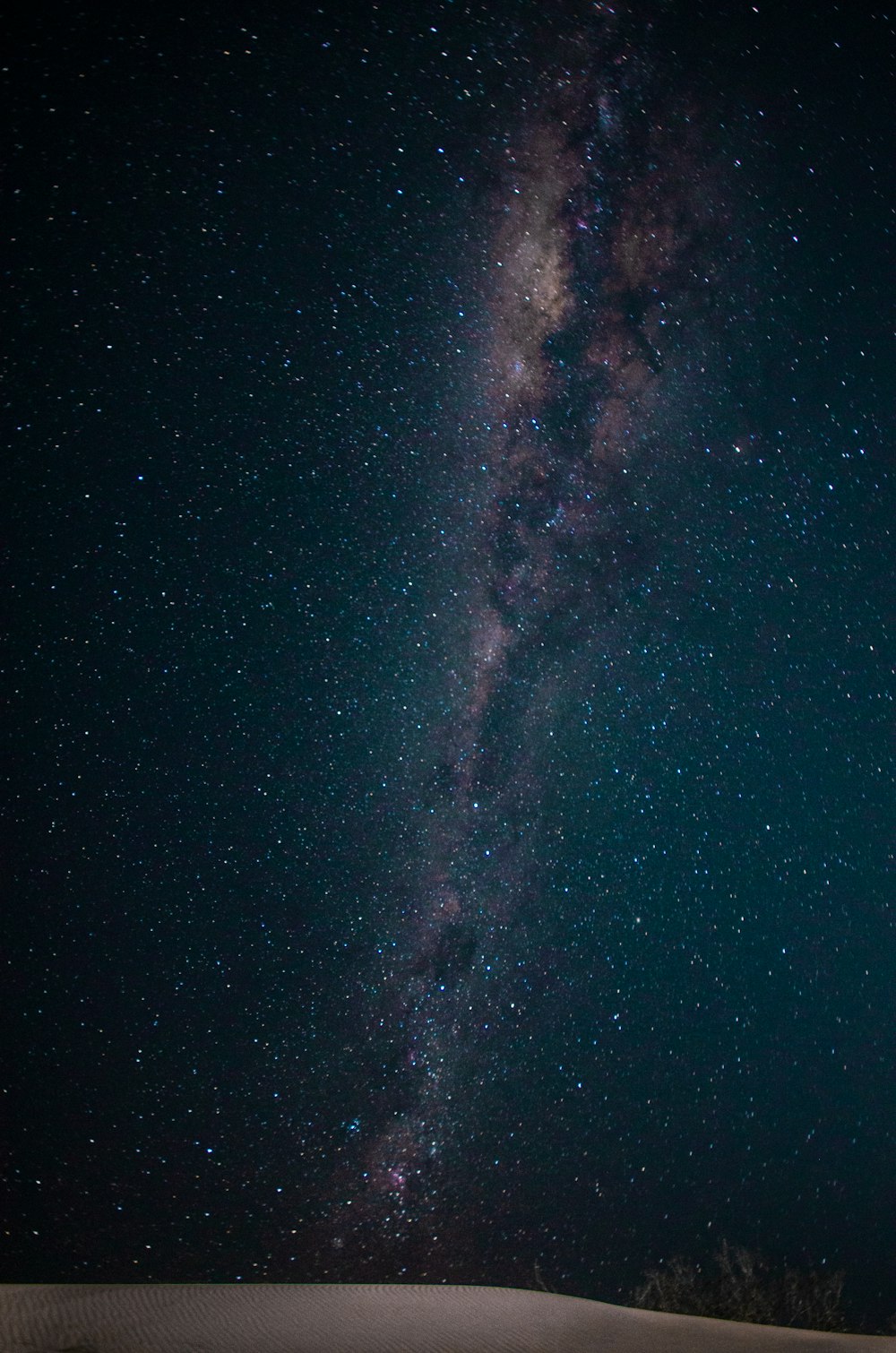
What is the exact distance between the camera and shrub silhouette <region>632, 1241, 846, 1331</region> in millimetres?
8961

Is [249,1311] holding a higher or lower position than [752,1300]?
higher

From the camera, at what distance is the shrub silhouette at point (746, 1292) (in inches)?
353

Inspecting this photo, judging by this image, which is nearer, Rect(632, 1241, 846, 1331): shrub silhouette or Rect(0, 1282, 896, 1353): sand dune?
Rect(0, 1282, 896, 1353): sand dune

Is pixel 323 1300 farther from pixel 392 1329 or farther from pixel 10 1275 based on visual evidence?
pixel 10 1275

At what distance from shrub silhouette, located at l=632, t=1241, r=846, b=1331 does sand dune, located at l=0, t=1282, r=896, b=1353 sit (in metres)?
4.86

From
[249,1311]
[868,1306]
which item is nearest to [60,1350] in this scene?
[249,1311]

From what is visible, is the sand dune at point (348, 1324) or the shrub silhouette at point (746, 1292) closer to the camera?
the sand dune at point (348, 1324)

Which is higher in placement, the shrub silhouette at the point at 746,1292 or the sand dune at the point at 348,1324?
the sand dune at the point at 348,1324

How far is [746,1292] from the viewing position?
916 cm

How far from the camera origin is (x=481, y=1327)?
4289mm

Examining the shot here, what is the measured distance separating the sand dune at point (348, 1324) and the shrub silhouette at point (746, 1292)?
486cm

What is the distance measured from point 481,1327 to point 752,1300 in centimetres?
693

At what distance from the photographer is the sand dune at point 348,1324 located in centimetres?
355

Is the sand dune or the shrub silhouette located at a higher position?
the sand dune
